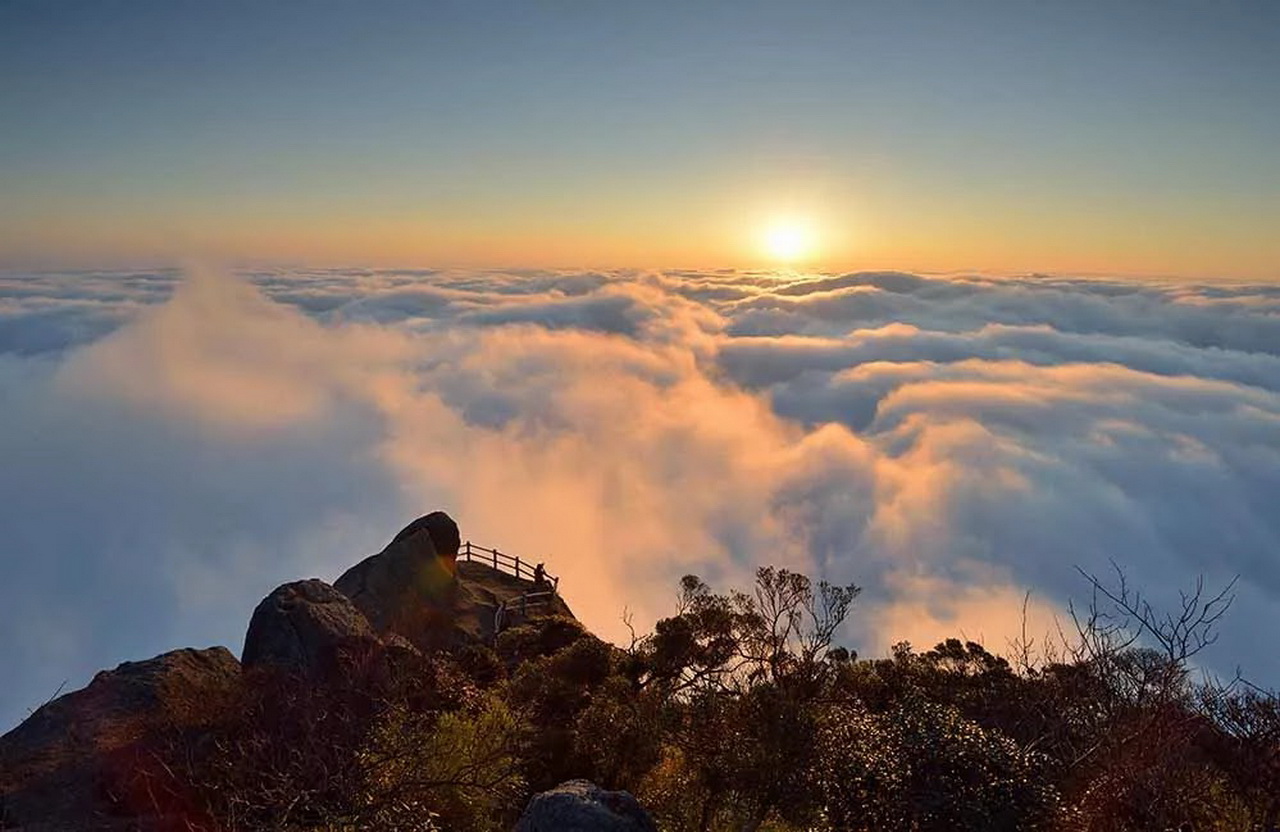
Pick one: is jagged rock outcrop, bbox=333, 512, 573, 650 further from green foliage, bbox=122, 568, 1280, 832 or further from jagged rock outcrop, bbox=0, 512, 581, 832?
jagged rock outcrop, bbox=0, 512, 581, 832

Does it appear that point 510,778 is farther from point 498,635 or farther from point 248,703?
point 498,635

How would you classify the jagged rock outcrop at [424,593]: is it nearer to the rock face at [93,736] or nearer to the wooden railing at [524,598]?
the wooden railing at [524,598]

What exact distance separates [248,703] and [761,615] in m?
22.2

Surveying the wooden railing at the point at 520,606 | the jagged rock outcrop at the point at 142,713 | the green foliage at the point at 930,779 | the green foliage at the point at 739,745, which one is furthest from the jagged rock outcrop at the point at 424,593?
the green foliage at the point at 930,779

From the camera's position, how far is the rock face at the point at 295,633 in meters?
30.5

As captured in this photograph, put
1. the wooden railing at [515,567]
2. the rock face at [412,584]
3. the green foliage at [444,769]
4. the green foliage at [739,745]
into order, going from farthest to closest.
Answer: the wooden railing at [515,567]
the rock face at [412,584]
the green foliage at [444,769]
the green foliage at [739,745]

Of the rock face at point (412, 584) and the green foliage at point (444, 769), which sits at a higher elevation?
the green foliage at point (444, 769)

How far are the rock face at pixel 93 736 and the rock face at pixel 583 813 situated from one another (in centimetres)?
1474

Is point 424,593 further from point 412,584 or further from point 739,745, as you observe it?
point 739,745

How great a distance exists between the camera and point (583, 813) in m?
15.9

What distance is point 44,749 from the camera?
24781 millimetres

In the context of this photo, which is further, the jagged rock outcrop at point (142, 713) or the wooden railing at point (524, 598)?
the wooden railing at point (524, 598)

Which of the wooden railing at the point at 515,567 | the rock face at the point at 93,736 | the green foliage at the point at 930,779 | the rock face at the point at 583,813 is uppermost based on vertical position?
the rock face at the point at 583,813

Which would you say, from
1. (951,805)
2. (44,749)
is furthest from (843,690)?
(44,749)
